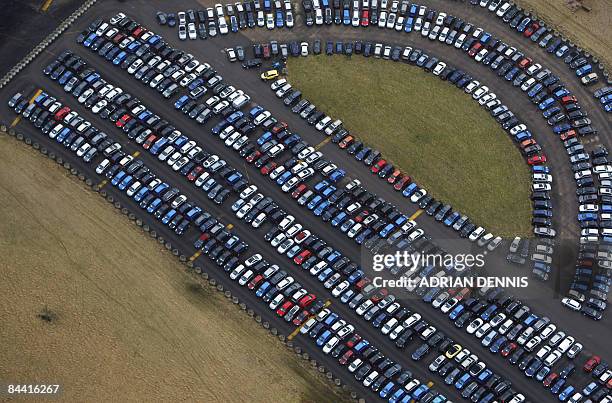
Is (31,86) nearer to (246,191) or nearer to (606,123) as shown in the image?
(246,191)

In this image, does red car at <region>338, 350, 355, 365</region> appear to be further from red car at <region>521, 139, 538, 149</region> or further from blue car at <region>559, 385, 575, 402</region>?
red car at <region>521, 139, 538, 149</region>

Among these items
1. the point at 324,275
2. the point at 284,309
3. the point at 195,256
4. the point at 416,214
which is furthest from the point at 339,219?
the point at 195,256

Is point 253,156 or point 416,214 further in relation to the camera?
point 253,156

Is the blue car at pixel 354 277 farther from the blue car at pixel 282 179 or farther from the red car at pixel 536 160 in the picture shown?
the red car at pixel 536 160

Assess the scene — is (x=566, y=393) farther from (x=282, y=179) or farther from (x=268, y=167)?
(x=268, y=167)

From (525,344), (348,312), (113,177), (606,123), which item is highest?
(606,123)

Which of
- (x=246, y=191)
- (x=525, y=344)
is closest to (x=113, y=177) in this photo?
(x=246, y=191)
